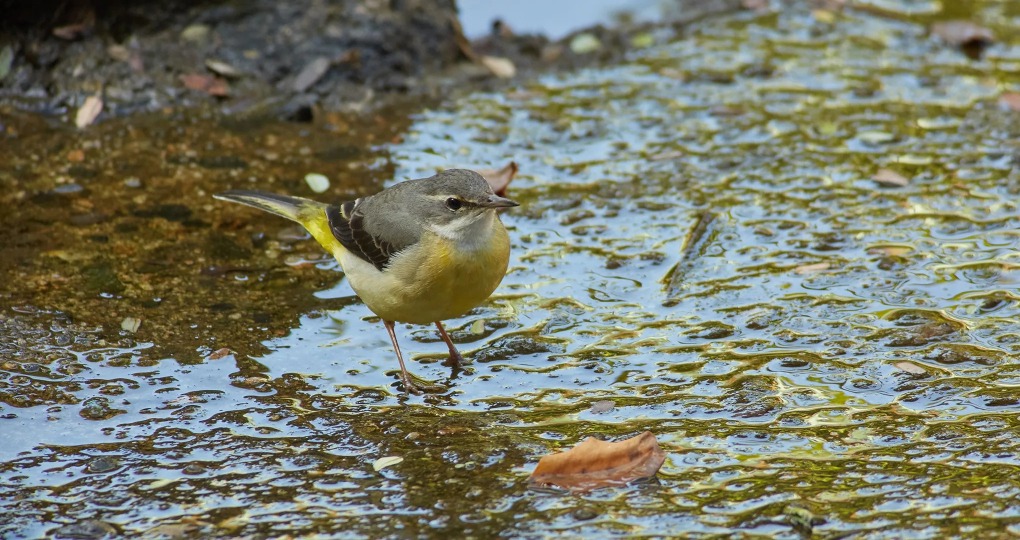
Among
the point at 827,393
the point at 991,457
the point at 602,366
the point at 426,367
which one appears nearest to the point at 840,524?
the point at 991,457

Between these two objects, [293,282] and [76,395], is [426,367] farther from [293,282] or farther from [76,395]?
[76,395]

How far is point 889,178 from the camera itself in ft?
24.3

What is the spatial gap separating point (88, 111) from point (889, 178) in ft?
19.0

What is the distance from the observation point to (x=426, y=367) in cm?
578

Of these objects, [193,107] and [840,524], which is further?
[193,107]

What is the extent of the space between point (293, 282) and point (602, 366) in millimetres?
2005

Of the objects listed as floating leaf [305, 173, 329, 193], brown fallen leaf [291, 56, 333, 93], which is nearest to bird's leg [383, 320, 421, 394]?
floating leaf [305, 173, 329, 193]

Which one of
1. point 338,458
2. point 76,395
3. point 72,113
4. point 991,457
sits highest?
point 72,113

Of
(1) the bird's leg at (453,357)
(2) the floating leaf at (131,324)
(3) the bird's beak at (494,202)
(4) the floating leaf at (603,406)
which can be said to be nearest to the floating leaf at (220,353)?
(2) the floating leaf at (131,324)

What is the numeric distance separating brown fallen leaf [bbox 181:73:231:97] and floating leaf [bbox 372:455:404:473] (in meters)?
4.73

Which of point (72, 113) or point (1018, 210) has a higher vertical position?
point (72, 113)

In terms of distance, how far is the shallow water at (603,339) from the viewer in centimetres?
435

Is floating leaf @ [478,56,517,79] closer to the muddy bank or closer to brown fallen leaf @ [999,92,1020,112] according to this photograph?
the muddy bank

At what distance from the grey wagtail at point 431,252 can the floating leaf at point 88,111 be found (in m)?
3.27
